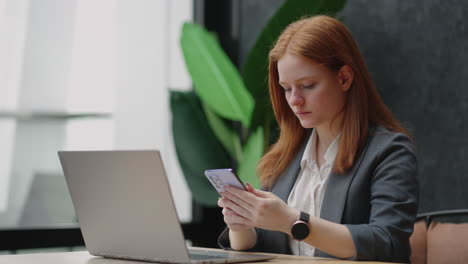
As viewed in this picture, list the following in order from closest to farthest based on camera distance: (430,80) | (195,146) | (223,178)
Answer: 1. (223,178)
2. (430,80)
3. (195,146)

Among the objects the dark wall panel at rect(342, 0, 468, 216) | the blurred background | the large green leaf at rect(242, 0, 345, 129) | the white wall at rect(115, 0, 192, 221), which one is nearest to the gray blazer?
the blurred background

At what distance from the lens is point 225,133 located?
3.42 metres

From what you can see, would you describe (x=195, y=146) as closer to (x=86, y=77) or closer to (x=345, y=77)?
(x=86, y=77)

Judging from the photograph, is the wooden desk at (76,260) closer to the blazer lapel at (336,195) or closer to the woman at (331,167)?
the woman at (331,167)

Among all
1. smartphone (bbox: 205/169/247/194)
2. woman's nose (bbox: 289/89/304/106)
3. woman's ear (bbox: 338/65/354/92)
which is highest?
woman's ear (bbox: 338/65/354/92)

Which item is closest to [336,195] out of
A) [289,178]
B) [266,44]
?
[289,178]

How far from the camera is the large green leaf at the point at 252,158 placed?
10.1 ft

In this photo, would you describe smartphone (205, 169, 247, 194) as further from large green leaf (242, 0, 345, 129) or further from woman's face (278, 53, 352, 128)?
large green leaf (242, 0, 345, 129)

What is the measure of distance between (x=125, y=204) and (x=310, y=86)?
614mm

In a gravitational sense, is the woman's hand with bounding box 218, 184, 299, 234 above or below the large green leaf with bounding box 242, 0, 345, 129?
below

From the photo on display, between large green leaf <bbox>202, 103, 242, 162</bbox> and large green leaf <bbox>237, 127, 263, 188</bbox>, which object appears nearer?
large green leaf <bbox>237, 127, 263, 188</bbox>

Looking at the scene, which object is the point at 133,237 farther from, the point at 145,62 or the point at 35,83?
the point at 145,62

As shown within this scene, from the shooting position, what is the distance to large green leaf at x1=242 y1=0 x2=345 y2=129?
2.84 metres

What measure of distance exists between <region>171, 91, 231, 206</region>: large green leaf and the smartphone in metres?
1.79
